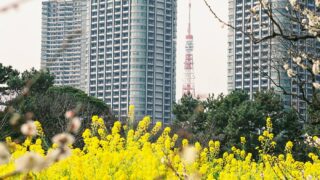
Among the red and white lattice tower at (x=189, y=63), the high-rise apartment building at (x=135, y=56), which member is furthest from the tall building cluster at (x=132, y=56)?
the red and white lattice tower at (x=189, y=63)

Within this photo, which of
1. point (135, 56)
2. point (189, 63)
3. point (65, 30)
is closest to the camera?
point (135, 56)

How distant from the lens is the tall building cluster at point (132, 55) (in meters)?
99.7

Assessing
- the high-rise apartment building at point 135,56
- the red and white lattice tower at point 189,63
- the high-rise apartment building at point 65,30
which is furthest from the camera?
the red and white lattice tower at point 189,63

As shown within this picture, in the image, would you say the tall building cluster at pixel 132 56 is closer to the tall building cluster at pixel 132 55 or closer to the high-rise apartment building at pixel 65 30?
the tall building cluster at pixel 132 55

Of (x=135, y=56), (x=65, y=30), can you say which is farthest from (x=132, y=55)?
(x=65, y=30)

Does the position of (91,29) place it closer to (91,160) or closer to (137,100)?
(137,100)

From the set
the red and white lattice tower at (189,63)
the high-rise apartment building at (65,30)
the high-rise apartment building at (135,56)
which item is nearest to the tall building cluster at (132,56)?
the high-rise apartment building at (135,56)

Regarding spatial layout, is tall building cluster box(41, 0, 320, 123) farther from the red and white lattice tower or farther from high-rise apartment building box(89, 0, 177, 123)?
the red and white lattice tower

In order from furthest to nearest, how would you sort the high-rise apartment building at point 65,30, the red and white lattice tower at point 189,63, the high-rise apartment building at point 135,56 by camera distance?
the red and white lattice tower at point 189,63 → the high-rise apartment building at point 65,30 → the high-rise apartment building at point 135,56

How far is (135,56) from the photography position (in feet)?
335

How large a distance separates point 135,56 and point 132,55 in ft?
1.85

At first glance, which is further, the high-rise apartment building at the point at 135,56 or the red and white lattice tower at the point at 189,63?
the red and white lattice tower at the point at 189,63

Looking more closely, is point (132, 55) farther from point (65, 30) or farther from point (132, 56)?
point (65, 30)

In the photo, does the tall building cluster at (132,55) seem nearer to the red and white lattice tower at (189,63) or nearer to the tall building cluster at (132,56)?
the tall building cluster at (132,56)
